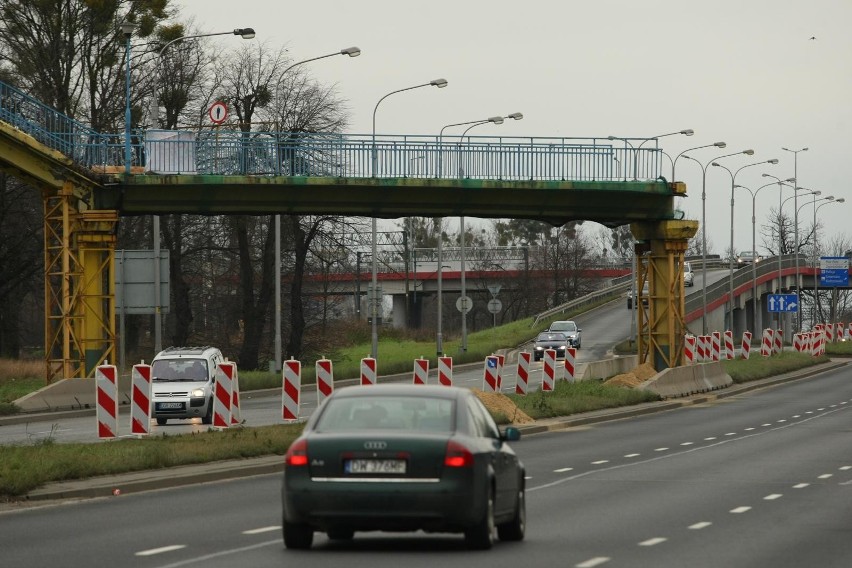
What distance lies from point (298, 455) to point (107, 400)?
12.5 meters

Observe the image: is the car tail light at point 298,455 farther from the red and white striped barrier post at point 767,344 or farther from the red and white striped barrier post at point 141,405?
the red and white striped barrier post at point 767,344

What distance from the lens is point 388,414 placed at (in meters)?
12.8

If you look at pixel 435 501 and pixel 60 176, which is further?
pixel 60 176

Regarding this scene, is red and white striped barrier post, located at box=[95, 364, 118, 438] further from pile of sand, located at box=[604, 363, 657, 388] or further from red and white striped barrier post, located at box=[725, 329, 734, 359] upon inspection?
red and white striped barrier post, located at box=[725, 329, 734, 359]

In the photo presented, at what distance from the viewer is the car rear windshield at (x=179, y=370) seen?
34.5 metres

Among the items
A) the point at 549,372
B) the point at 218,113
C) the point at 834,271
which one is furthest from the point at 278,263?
the point at 834,271

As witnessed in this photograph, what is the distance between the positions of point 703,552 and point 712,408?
91.4ft

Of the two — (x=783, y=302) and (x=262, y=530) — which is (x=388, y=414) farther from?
(x=783, y=302)

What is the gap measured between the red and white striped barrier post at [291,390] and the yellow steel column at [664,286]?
18.9 meters

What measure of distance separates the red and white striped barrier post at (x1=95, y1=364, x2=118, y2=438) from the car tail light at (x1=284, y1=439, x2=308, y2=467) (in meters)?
11.8

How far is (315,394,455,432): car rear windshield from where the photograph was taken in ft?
41.6

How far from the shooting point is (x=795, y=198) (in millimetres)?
95438

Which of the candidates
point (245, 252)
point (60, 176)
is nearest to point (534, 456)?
point (60, 176)

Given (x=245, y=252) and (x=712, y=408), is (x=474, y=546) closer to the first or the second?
(x=712, y=408)
